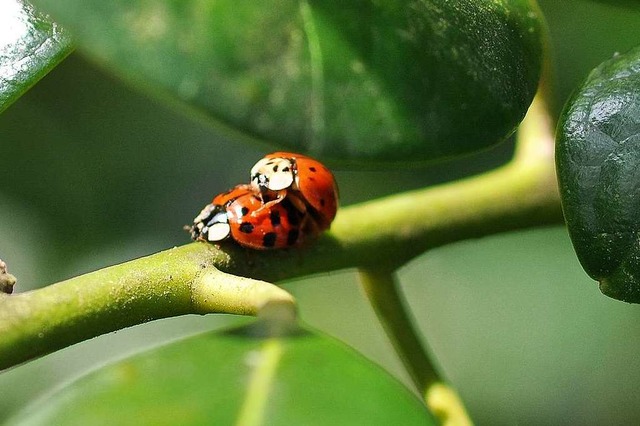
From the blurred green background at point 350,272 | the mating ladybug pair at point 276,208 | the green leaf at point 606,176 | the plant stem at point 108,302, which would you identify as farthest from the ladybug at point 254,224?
the blurred green background at point 350,272

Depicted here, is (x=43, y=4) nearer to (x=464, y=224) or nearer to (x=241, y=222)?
(x=241, y=222)

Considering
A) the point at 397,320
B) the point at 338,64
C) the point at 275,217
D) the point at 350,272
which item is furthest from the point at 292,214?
the point at 350,272

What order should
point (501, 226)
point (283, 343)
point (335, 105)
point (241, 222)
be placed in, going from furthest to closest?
point (283, 343), point (501, 226), point (241, 222), point (335, 105)

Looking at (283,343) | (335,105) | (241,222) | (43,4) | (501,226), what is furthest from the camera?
(283,343)

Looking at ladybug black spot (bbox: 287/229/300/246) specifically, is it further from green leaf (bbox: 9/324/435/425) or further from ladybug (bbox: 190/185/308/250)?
green leaf (bbox: 9/324/435/425)

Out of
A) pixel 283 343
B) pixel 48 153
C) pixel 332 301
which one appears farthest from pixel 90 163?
pixel 283 343

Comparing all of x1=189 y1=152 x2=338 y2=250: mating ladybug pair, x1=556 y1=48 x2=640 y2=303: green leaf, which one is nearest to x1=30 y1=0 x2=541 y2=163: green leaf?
x1=556 y1=48 x2=640 y2=303: green leaf
